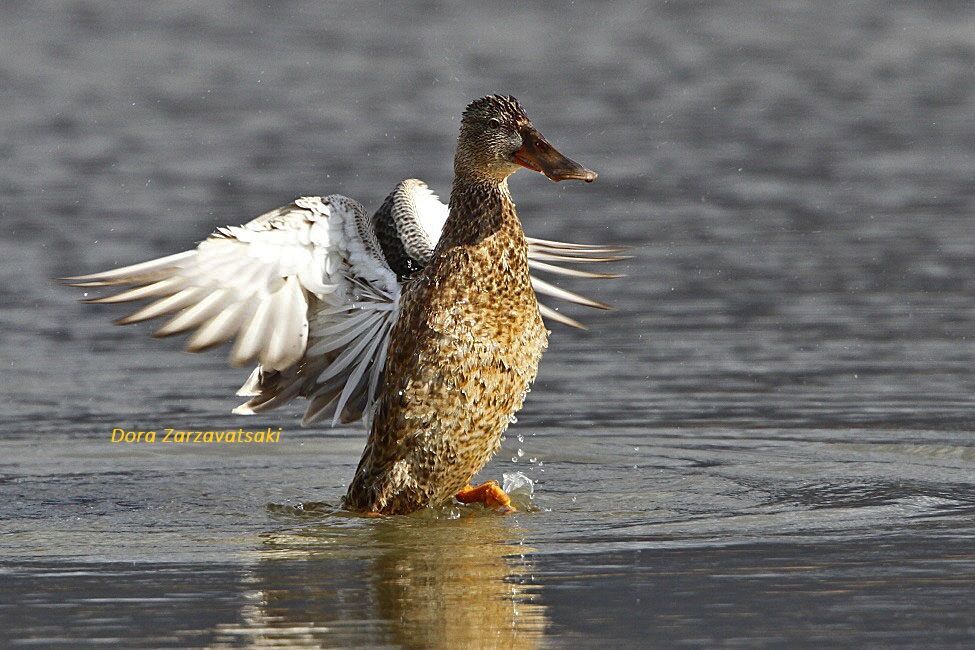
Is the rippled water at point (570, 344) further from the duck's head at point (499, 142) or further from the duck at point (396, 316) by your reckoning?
the duck's head at point (499, 142)

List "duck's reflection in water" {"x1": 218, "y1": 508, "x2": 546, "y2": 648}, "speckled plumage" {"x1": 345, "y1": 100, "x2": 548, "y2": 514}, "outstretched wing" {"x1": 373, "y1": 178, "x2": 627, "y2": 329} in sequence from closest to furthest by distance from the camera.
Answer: "duck's reflection in water" {"x1": 218, "y1": 508, "x2": 546, "y2": 648}
"speckled plumage" {"x1": 345, "y1": 100, "x2": 548, "y2": 514}
"outstretched wing" {"x1": 373, "y1": 178, "x2": 627, "y2": 329}

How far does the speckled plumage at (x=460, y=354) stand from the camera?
7.61 m

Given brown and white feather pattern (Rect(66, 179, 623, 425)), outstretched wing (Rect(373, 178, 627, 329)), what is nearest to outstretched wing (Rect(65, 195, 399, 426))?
brown and white feather pattern (Rect(66, 179, 623, 425))

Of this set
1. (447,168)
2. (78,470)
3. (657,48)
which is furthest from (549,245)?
(657,48)

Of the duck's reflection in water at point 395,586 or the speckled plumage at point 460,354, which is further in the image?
the speckled plumage at point 460,354

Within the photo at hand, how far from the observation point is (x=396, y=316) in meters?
7.79

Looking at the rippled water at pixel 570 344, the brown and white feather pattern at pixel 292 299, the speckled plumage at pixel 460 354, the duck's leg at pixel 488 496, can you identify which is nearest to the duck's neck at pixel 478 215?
the speckled plumage at pixel 460 354

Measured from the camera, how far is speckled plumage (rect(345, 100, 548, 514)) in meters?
7.61

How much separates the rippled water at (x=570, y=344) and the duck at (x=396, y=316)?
34 cm

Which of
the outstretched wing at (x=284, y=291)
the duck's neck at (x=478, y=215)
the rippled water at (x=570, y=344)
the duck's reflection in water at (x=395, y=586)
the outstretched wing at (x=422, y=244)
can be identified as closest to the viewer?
the duck's reflection in water at (x=395, y=586)

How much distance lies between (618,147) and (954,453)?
8.00 m

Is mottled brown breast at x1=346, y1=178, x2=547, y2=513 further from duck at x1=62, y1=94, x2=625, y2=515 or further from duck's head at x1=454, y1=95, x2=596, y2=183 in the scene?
duck's head at x1=454, y1=95, x2=596, y2=183

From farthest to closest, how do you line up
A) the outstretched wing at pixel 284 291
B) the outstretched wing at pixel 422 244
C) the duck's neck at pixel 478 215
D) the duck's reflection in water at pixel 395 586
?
1. the outstretched wing at pixel 422 244
2. the duck's neck at pixel 478 215
3. the outstretched wing at pixel 284 291
4. the duck's reflection in water at pixel 395 586

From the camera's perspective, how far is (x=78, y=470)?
844cm
